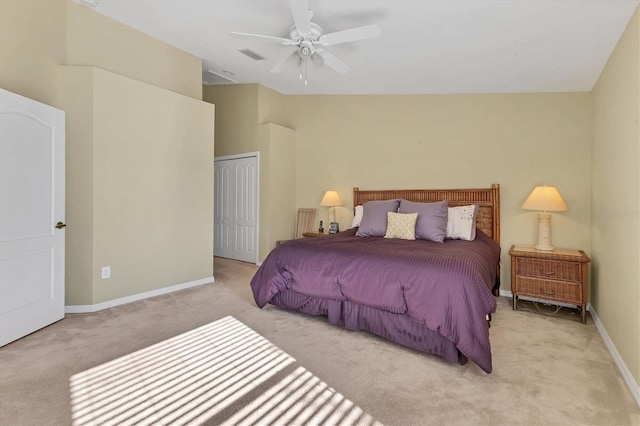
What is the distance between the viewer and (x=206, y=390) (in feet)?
6.53

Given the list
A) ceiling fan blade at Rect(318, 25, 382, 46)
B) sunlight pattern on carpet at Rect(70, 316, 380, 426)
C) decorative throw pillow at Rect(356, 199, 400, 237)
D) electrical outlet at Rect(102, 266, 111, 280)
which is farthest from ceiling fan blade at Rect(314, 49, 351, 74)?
electrical outlet at Rect(102, 266, 111, 280)

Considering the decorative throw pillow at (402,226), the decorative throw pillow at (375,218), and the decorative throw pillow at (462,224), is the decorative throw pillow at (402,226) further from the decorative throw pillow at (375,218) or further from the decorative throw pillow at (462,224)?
the decorative throw pillow at (462,224)

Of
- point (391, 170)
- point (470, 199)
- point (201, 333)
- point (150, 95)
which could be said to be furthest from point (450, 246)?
point (150, 95)

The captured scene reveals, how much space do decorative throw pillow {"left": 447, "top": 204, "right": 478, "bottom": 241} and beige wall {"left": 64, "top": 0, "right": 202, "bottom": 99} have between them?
145 inches

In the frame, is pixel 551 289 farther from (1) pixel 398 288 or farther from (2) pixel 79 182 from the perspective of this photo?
(2) pixel 79 182

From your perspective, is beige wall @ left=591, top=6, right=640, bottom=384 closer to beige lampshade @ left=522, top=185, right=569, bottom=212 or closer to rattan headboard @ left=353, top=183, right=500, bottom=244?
beige lampshade @ left=522, top=185, right=569, bottom=212

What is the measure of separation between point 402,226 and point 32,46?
13.3ft

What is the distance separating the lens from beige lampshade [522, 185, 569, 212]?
3.60m

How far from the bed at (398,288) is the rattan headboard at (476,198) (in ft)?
1.53

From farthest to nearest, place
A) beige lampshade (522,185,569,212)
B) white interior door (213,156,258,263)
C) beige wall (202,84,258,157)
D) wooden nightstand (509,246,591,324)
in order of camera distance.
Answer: white interior door (213,156,258,263) < beige wall (202,84,258,157) < beige lampshade (522,185,569,212) < wooden nightstand (509,246,591,324)

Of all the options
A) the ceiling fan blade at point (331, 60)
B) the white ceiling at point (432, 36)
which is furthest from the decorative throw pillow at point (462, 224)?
the ceiling fan blade at point (331, 60)

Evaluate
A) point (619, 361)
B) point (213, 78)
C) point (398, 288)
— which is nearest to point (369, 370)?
point (398, 288)

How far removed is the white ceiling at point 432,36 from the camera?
2.69 meters

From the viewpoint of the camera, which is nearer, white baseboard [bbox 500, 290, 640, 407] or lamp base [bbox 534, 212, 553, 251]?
white baseboard [bbox 500, 290, 640, 407]
